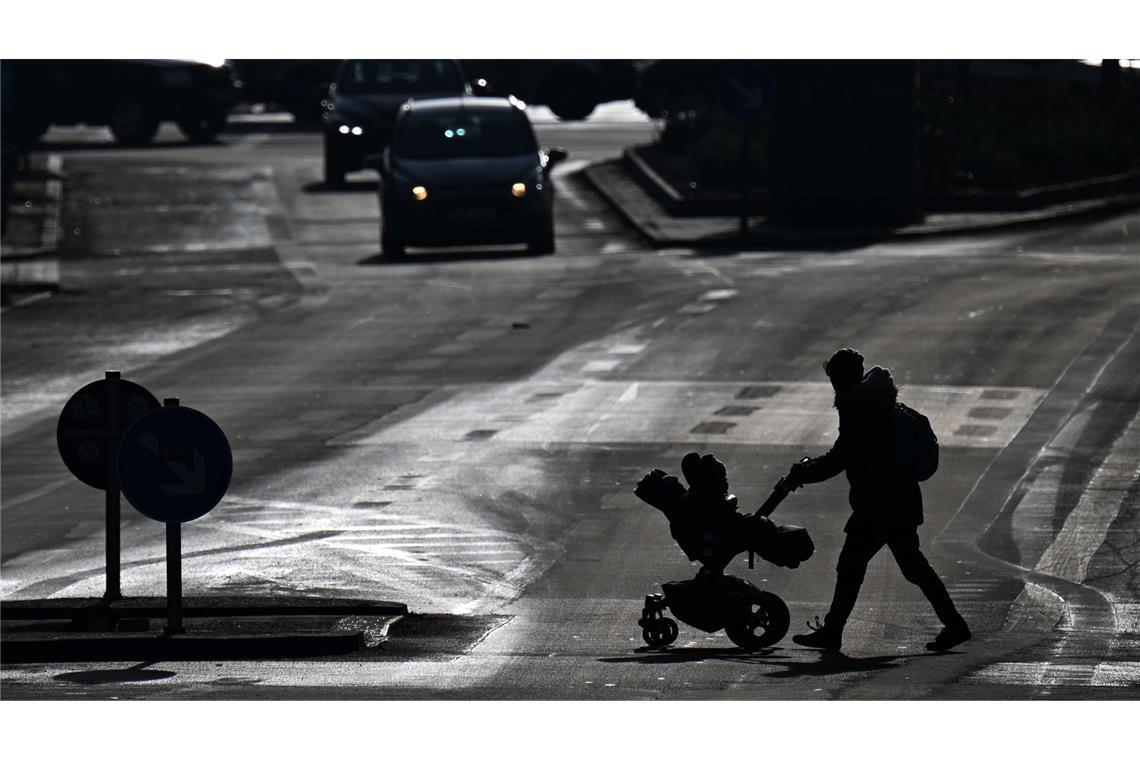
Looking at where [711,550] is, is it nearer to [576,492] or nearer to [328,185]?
[576,492]

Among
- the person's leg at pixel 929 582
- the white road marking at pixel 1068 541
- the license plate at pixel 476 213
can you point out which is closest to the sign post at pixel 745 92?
the license plate at pixel 476 213

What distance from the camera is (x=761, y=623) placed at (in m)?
11.0

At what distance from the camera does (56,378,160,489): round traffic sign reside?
12352 millimetres

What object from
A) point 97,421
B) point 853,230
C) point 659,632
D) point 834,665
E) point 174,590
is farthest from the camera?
point 853,230

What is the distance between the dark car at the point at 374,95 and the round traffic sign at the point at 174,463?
80.3 ft

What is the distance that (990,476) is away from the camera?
16.7 m

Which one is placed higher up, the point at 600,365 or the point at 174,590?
the point at 174,590

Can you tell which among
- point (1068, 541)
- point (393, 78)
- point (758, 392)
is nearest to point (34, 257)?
point (393, 78)

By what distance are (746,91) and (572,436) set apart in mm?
13051

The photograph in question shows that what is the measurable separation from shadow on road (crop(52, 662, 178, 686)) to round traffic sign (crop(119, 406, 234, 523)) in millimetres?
850

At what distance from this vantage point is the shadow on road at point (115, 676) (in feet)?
34.7

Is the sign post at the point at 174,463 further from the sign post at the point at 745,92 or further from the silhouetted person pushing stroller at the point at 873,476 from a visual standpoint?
the sign post at the point at 745,92

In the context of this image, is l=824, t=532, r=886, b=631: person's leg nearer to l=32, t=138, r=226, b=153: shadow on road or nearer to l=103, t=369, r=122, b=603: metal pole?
l=103, t=369, r=122, b=603: metal pole

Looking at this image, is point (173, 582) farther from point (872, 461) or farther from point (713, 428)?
point (713, 428)
